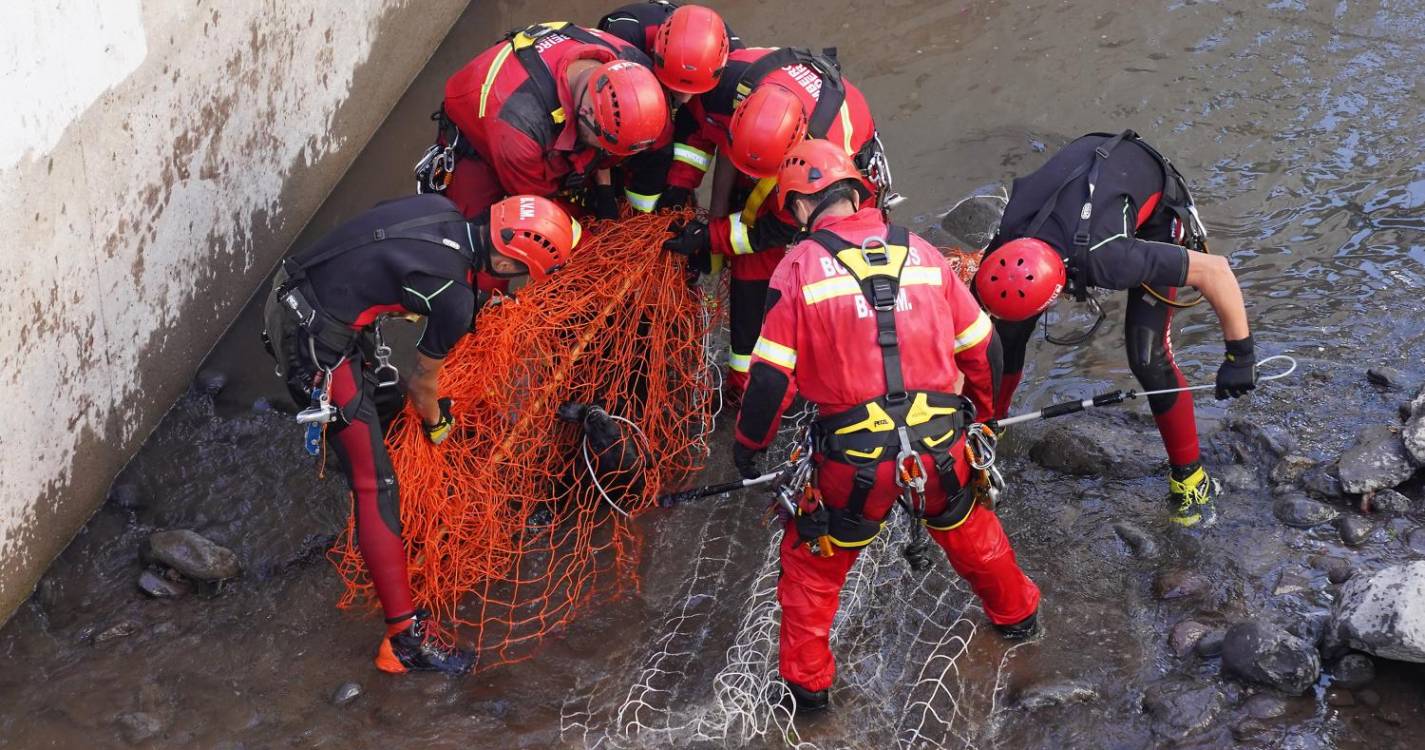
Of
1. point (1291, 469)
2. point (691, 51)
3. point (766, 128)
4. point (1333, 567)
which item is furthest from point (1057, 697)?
point (691, 51)

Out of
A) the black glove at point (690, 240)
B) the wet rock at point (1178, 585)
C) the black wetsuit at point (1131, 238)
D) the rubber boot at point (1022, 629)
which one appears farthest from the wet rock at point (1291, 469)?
the black glove at point (690, 240)

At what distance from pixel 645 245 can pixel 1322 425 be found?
3027 millimetres

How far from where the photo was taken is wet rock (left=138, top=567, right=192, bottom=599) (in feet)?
16.7

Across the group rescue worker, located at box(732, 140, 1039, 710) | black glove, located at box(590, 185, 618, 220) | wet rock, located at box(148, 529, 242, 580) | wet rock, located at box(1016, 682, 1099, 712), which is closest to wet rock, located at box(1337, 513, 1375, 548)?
wet rock, located at box(1016, 682, 1099, 712)

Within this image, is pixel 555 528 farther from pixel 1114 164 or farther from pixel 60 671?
pixel 1114 164

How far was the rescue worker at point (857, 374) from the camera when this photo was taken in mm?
3811

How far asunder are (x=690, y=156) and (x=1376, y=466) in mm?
3083

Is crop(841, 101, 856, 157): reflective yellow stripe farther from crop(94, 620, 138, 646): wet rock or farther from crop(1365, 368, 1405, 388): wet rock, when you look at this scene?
crop(94, 620, 138, 646): wet rock

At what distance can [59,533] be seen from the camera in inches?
206

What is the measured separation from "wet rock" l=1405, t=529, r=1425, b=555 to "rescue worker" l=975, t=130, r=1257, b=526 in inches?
27.8

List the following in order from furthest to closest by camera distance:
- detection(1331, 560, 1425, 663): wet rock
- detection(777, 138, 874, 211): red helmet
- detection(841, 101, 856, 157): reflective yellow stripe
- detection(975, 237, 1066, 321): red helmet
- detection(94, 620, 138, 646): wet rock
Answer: detection(841, 101, 856, 157): reflective yellow stripe, detection(94, 620, 138, 646): wet rock, detection(975, 237, 1066, 321): red helmet, detection(777, 138, 874, 211): red helmet, detection(1331, 560, 1425, 663): wet rock

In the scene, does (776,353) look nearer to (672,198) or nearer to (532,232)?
(532,232)

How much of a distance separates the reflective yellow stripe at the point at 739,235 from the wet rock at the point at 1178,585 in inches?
83.1

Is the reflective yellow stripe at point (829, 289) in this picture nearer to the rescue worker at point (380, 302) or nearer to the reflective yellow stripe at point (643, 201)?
the rescue worker at point (380, 302)
